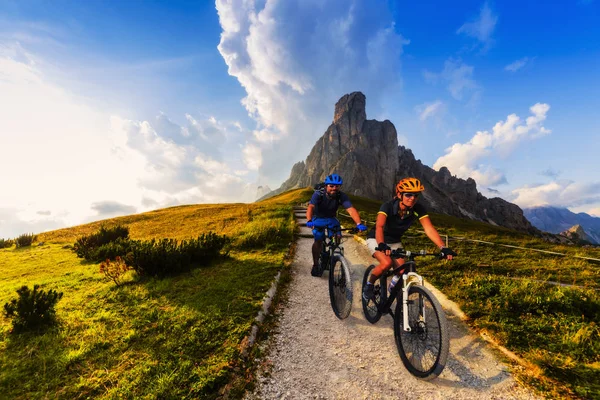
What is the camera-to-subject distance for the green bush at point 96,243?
41.0 ft

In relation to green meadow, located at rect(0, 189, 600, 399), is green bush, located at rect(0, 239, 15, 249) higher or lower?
higher

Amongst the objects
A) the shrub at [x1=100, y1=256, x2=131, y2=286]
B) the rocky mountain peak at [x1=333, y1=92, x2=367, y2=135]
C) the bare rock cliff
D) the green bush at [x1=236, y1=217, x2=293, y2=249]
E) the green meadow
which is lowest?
the green meadow

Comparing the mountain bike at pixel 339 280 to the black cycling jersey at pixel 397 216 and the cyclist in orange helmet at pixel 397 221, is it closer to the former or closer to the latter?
the cyclist in orange helmet at pixel 397 221

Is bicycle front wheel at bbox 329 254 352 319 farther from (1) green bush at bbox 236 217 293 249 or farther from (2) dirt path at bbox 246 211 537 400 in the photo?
(1) green bush at bbox 236 217 293 249

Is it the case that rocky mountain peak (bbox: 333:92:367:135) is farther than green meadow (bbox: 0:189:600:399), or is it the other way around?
rocky mountain peak (bbox: 333:92:367:135)

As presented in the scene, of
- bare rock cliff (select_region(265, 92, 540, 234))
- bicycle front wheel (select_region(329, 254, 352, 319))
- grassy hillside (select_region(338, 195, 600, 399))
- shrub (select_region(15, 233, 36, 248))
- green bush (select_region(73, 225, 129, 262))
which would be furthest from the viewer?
bare rock cliff (select_region(265, 92, 540, 234))

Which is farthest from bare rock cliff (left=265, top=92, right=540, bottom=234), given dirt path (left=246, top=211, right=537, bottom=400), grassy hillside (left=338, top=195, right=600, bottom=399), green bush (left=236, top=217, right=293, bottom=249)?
dirt path (left=246, top=211, right=537, bottom=400)

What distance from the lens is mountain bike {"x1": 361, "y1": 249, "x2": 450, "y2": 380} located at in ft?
13.3

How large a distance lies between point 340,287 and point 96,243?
15.0 m

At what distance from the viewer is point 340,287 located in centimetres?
650

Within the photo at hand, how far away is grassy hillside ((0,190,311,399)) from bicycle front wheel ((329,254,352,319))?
6.24 feet

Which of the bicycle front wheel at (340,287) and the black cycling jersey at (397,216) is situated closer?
the black cycling jersey at (397,216)

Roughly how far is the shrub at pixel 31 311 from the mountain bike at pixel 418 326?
24.8 ft

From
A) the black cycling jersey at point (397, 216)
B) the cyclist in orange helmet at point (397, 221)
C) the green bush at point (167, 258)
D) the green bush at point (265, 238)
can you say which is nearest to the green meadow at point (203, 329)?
the green bush at point (167, 258)
